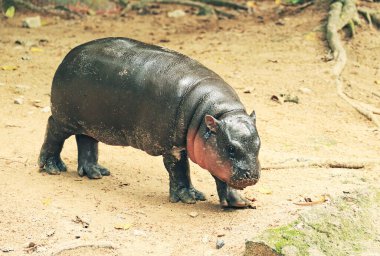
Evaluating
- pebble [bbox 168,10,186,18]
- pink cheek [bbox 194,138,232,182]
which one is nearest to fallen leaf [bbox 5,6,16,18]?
pebble [bbox 168,10,186,18]

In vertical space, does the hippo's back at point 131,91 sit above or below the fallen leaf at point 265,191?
above

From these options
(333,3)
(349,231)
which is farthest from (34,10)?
(349,231)

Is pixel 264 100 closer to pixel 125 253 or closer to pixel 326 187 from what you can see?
pixel 326 187

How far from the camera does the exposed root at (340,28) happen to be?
9.91 meters

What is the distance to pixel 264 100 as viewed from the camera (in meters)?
9.69

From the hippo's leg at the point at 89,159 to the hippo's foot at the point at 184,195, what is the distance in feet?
3.30

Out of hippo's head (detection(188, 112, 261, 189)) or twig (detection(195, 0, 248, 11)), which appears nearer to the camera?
hippo's head (detection(188, 112, 261, 189))

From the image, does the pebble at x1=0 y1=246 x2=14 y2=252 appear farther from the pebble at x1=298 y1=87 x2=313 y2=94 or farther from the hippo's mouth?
the pebble at x1=298 y1=87 x2=313 y2=94

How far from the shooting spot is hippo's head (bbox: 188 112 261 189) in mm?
5898

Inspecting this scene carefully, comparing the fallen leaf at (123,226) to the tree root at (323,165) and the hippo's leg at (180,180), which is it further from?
the tree root at (323,165)

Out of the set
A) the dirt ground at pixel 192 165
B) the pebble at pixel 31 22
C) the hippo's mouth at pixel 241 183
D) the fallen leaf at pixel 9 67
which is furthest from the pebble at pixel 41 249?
the pebble at pixel 31 22

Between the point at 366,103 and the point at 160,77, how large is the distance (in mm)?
4273

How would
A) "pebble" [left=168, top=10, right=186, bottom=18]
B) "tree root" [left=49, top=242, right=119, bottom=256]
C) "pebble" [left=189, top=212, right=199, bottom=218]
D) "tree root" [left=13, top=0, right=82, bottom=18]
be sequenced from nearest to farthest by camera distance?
"tree root" [left=49, top=242, right=119, bottom=256], "pebble" [left=189, top=212, right=199, bottom=218], "tree root" [left=13, top=0, right=82, bottom=18], "pebble" [left=168, top=10, right=186, bottom=18]

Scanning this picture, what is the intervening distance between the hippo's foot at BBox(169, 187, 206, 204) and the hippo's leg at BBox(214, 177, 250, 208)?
0.31 meters
